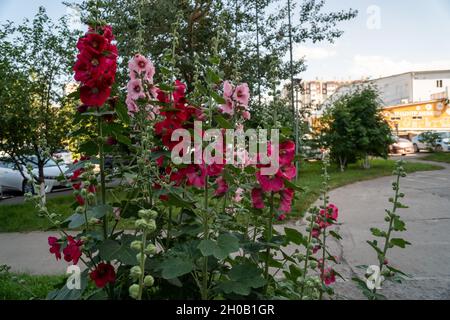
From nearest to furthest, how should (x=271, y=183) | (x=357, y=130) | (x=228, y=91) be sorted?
(x=271, y=183), (x=228, y=91), (x=357, y=130)

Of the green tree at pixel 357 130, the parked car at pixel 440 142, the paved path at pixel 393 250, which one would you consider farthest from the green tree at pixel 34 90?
the parked car at pixel 440 142

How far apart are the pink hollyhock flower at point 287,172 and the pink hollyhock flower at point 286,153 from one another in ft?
0.08

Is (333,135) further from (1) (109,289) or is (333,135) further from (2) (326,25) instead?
(1) (109,289)

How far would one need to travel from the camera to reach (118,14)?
8938mm

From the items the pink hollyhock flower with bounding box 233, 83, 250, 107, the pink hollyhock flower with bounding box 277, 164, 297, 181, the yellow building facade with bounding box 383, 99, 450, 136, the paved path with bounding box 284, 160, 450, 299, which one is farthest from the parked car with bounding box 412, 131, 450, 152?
the pink hollyhock flower with bounding box 277, 164, 297, 181

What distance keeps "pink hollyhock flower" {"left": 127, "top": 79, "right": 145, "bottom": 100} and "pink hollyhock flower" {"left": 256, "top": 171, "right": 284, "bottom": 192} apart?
0.71 meters

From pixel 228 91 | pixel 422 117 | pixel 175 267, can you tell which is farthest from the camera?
pixel 422 117

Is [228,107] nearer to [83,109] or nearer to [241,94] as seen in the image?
[241,94]

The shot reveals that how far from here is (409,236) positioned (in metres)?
5.35

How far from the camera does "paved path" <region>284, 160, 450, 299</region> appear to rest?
133 inches

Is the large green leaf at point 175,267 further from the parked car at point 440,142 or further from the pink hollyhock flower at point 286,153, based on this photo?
the parked car at point 440,142

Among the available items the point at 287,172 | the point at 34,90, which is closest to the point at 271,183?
the point at 287,172

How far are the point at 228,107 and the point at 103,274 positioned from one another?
966 mm

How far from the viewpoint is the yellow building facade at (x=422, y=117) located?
A: 39062 mm
